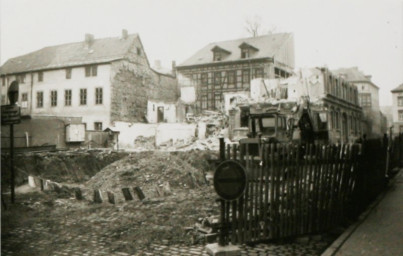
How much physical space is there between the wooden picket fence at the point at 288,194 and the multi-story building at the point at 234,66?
114ft

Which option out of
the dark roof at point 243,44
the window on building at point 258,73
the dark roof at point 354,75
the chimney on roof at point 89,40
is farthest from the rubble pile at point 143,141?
the dark roof at point 354,75

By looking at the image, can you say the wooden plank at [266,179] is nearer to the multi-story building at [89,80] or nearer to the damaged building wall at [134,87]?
the multi-story building at [89,80]

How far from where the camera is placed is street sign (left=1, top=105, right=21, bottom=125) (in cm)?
706

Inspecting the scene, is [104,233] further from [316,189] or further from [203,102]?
[203,102]

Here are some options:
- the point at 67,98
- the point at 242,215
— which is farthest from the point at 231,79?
the point at 242,215

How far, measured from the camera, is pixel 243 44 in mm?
42719

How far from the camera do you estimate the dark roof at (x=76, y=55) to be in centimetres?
3769

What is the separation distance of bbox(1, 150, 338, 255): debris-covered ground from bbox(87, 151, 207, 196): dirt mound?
163 cm

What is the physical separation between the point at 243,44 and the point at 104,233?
3806 centimetres

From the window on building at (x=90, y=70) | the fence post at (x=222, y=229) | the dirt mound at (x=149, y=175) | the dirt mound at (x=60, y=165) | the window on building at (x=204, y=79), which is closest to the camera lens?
the fence post at (x=222, y=229)

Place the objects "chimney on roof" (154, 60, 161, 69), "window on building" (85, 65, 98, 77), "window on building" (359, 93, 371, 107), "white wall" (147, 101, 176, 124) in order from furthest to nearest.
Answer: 1. "window on building" (359, 93, 371, 107)
2. "chimney on roof" (154, 60, 161, 69)
3. "white wall" (147, 101, 176, 124)
4. "window on building" (85, 65, 98, 77)

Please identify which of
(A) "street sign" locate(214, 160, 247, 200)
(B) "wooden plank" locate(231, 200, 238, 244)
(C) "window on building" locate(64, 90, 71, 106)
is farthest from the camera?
(C) "window on building" locate(64, 90, 71, 106)

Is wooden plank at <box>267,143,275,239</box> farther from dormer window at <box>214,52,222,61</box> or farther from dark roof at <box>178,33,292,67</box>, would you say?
dormer window at <box>214,52,222,61</box>

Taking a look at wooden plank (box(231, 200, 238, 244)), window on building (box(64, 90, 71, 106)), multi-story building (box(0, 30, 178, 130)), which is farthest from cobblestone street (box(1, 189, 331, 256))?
window on building (box(64, 90, 71, 106))
